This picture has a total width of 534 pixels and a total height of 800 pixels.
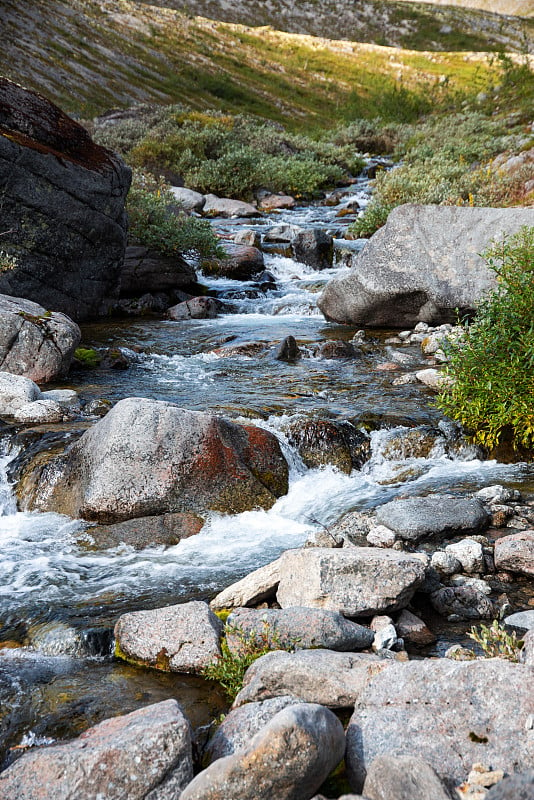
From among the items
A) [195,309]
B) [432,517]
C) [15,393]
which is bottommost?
[432,517]

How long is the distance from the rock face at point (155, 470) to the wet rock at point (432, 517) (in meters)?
1.70

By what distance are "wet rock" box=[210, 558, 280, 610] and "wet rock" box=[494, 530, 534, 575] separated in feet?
7.22

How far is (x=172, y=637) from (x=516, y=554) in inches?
131

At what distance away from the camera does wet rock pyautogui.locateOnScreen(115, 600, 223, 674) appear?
4836 mm

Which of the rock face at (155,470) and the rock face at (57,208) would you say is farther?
the rock face at (57,208)

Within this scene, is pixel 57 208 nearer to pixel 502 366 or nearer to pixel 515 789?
pixel 502 366

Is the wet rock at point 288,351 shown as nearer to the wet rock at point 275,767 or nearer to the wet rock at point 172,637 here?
the wet rock at point 172,637

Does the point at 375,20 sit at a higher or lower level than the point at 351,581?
higher

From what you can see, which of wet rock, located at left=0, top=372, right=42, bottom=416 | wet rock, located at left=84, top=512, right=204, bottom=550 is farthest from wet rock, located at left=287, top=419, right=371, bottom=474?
wet rock, located at left=0, top=372, right=42, bottom=416

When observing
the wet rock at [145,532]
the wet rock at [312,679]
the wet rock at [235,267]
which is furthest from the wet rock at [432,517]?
the wet rock at [235,267]

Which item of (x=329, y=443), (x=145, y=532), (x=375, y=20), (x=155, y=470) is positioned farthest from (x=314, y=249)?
(x=375, y=20)

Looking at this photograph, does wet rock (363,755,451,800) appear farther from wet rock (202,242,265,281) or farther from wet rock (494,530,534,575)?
wet rock (202,242,265,281)

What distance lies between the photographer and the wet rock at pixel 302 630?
15.3 feet

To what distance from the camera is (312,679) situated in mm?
4086
